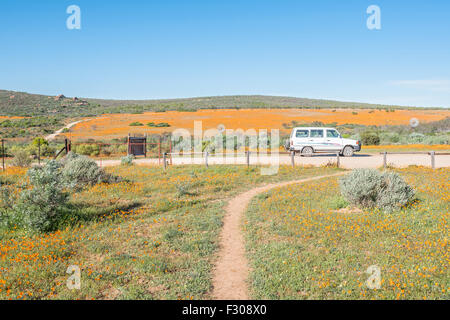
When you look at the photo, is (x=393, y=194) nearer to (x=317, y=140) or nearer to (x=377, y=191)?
(x=377, y=191)

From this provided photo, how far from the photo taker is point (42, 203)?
27.5ft

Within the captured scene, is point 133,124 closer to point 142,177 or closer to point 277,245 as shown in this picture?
point 142,177

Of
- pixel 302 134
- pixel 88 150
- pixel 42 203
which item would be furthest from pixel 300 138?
pixel 42 203

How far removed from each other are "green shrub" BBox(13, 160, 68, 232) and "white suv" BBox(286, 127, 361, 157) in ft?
57.1

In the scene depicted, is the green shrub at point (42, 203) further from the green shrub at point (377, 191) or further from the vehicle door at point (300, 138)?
the vehicle door at point (300, 138)

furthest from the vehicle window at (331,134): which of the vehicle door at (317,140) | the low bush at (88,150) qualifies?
the low bush at (88,150)

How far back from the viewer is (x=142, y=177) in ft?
50.4

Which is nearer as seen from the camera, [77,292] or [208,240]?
[77,292]

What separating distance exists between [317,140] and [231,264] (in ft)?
62.1
